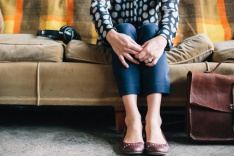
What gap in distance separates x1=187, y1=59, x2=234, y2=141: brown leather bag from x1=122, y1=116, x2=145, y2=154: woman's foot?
194 mm

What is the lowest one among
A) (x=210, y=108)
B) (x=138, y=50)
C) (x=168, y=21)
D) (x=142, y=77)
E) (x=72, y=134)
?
(x=72, y=134)

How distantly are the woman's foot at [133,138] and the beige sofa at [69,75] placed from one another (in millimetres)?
144

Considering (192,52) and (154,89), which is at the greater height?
(192,52)

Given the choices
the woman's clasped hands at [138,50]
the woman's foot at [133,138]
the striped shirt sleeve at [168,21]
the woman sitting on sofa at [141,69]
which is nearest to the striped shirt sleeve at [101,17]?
the woman sitting on sofa at [141,69]

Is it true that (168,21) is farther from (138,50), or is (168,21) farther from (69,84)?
(69,84)

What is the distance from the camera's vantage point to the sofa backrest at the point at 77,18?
1804 mm

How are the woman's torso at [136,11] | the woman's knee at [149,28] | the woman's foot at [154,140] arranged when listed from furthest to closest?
the woman's torso at [136,11]
the woman's knee at [149,28]
the woman's foot at [154,140]

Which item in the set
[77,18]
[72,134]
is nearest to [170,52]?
[72,134]

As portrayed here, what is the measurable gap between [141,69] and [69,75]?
295mm

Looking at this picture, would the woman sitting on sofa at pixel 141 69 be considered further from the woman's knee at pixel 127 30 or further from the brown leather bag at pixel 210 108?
the brown leather bag at pixel 210 108

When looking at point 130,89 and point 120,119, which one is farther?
point 120,119

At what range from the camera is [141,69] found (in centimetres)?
123

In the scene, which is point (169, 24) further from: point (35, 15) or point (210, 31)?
point (35, 15)

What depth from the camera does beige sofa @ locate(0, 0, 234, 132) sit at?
130 cm
